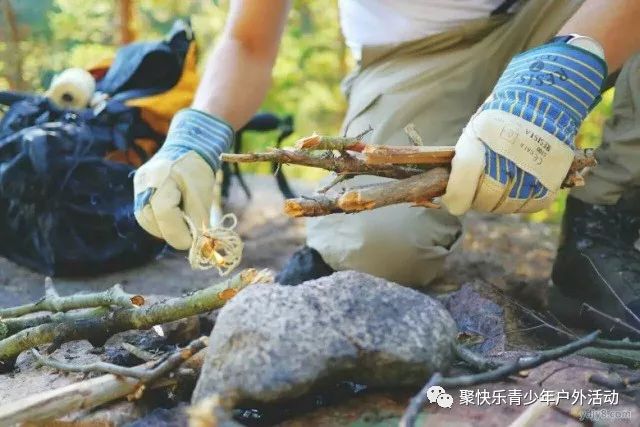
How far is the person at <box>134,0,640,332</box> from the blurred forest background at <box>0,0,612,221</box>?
110cm

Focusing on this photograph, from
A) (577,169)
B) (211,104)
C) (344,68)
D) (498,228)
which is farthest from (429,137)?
(344,68)

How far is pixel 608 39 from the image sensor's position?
174 centimetres

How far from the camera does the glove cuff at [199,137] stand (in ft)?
6.14

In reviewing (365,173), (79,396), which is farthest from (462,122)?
(79,396)

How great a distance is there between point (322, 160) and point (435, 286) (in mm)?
1149

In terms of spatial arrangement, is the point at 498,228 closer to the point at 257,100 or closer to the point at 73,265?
the point at 257,100

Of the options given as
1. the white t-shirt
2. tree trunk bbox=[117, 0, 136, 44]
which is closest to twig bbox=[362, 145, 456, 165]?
the white t-shirt

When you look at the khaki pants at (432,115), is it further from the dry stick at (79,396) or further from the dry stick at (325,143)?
the dry stick at (79,396)

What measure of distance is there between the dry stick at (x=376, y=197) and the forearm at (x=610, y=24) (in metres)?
0.56

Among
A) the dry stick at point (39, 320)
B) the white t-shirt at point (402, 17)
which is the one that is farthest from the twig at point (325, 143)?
the white t-shirt at point (402, 17)

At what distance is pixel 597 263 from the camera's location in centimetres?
210

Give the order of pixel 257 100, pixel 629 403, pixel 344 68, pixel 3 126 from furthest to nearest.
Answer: pixel 344 68, pixel 3 126, pixel 257 100, pixel 629 403

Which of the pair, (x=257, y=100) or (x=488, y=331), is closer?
(x=488, y=331)

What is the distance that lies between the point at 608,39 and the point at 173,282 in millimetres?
1517
